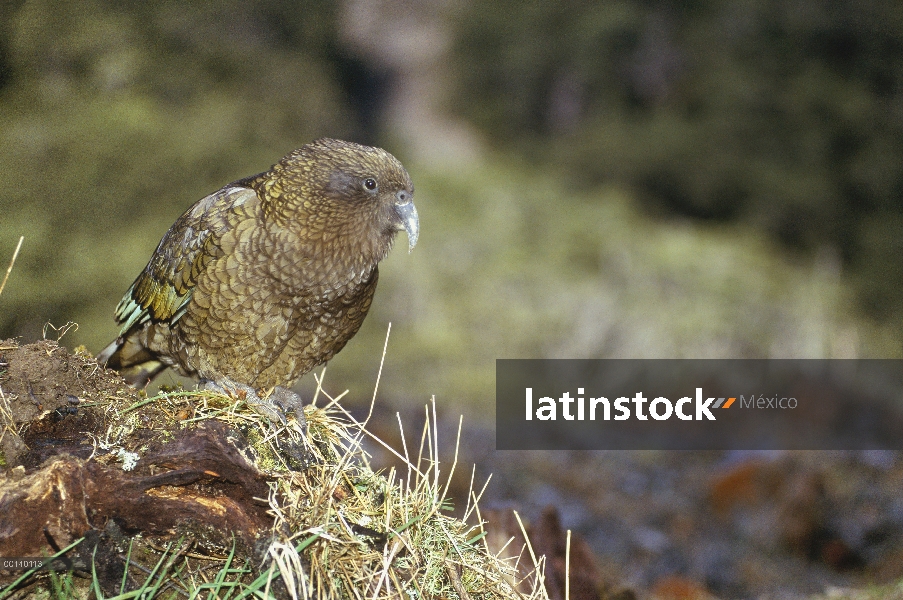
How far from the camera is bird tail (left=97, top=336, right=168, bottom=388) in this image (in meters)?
3.90

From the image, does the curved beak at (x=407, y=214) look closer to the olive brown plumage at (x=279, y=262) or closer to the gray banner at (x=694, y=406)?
the olive brown plumage at (x=279, y=262)

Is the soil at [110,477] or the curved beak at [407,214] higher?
the curved beak at [407,214]

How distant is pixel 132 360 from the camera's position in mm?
3957

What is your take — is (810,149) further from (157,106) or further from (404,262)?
(157,106)

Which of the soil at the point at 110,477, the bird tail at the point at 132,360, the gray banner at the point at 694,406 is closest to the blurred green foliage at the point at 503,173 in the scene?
the gray banner at the point at 694,406

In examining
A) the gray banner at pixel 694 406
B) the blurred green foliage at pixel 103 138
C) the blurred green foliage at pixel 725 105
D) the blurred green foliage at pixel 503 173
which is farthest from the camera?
the blurred green foliage at pixel 725 105

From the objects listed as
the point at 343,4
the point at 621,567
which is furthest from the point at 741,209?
the point at 621,567

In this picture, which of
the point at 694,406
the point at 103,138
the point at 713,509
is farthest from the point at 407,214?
the point at 694,406

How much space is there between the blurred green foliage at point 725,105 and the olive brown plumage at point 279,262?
13.2 metres

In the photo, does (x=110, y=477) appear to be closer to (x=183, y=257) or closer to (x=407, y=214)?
(x=183, y=257)

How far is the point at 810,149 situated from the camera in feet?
49.1

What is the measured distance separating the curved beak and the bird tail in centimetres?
146

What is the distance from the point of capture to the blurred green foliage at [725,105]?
14961mm

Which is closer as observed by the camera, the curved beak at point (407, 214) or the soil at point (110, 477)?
the soil at point (110, 477)
